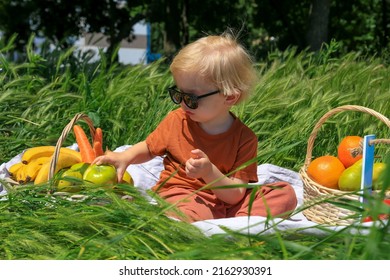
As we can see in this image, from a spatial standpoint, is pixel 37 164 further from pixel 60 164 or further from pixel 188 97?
pixel 188 97

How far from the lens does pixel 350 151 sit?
3.21m

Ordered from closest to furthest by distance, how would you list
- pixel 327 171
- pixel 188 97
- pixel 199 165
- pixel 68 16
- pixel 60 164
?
pixel 199 165 → pixel 188 97 → pixel 327 171 → pixel 60 164 → pixel 68 16

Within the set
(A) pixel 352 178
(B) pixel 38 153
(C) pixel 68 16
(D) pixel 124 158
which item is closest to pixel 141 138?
(B) pixel 38 153

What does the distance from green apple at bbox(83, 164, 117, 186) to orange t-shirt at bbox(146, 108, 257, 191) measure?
23cm


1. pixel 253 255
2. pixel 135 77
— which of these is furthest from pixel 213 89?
pixel 135 77

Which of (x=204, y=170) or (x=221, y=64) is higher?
(x=221, y=64)

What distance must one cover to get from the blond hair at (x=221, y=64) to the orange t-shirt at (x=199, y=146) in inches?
7.4

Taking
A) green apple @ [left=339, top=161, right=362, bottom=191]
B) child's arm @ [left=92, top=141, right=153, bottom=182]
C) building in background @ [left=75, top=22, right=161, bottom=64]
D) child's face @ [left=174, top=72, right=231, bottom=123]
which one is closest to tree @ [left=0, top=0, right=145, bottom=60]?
building in background @ [left=75, top=22, right=161, bottom=64]

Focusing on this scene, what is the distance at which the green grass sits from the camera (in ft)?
6.24

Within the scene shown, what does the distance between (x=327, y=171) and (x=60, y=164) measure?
4.09 ft

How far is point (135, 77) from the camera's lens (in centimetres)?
489

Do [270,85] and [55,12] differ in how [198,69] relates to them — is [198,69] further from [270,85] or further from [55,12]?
[55,12]

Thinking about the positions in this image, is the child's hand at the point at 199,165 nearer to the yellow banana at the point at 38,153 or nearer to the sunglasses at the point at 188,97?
the sunglasses at the point at 188,97

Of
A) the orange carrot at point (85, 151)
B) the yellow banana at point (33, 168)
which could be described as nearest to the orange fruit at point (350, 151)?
the orange carrot at point (85, 151)
